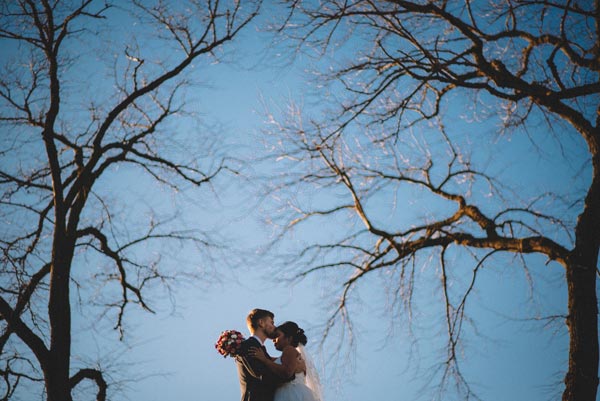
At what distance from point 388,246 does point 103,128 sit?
440 cm

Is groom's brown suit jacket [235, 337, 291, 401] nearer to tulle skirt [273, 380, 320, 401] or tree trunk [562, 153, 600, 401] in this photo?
tulle skirt [273, 380, 320, 401]

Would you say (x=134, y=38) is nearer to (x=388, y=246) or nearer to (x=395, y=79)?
(x=395, y=79)

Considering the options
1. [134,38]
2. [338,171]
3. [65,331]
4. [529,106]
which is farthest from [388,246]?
[134,38]

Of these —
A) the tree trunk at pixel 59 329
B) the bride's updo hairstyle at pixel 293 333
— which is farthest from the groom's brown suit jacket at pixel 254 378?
the tree trunk at pixel 59 329

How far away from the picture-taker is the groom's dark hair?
4750 millimetres

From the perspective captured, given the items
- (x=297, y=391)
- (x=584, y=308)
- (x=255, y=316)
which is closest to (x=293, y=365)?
(x=297, y=391)

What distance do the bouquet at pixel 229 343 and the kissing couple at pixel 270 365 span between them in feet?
0.27

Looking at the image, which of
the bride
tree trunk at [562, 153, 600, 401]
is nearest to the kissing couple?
the bride

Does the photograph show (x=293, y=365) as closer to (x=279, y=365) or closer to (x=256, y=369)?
(x=279, y=365)

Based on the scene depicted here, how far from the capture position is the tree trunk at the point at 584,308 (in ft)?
→ 13.6

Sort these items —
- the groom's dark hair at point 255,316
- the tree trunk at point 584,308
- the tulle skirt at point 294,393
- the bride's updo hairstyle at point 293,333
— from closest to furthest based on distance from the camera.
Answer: the tree trunk at point 584,308 → the tulle skirt at point 294,393 → the groom's dark hair at point 255,316 → the bride's updo hairstyle at point 293,333

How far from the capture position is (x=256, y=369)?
4.49 m

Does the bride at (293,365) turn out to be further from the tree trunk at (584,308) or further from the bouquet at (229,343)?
the tree trunk at (584,308)

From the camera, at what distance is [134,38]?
6.77m
